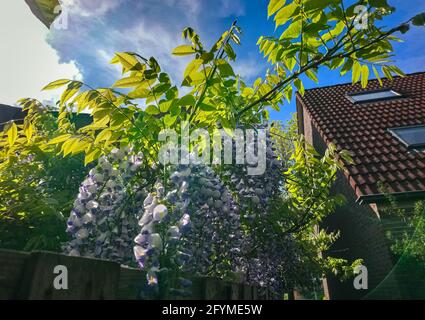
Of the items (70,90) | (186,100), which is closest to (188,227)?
(186,100)

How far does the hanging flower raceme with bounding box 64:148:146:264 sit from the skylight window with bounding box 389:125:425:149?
6.70 m

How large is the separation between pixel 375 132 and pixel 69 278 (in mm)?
8164

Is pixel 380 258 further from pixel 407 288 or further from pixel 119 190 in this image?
pixel 119 190

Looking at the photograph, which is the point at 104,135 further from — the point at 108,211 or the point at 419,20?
the point at 419,20

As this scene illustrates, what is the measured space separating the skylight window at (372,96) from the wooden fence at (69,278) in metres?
10.3

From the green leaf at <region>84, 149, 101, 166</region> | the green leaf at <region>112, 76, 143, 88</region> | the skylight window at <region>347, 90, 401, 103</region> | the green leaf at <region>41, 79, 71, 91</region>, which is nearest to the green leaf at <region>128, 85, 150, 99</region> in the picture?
the green leaf at <region>112, 76, 143, 88</region>

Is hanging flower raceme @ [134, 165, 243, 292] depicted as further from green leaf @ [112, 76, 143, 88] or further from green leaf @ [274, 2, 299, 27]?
green leaf @ [274, 2, 299, 27]

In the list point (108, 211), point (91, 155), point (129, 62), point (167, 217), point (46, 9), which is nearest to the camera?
point (46, 9)

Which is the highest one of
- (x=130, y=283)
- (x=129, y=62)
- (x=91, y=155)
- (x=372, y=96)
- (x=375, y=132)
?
(x=372, y=96)

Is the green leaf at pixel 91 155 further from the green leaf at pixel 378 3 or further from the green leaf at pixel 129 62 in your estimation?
the green leaf at pixel 378 3

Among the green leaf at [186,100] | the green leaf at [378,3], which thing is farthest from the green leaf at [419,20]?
the green leaf at [186,100]

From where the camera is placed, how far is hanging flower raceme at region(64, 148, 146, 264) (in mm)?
1881

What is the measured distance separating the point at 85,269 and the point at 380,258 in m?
6.36

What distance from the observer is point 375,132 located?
7.77 metres
